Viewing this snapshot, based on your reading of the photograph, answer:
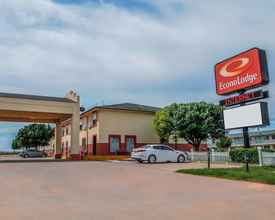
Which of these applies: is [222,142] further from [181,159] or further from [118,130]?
[181,159]

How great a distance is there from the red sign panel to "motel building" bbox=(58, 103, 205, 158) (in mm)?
12801

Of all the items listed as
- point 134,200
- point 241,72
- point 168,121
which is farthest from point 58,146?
point 134,200

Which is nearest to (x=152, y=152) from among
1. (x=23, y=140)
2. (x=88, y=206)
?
(x=88, y=206)

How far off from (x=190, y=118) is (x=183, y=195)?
75.0 ft

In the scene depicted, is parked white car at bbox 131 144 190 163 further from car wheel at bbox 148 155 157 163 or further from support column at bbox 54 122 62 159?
support column at bbox 54 122 62 159

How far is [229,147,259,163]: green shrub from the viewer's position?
21.2 metres

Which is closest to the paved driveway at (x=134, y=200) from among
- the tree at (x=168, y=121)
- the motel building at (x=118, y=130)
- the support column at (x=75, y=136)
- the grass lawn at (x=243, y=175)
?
the grass lawn at (x=243, y=175)

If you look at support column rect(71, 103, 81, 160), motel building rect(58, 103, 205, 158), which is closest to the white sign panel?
motel building rect(58, 103, 205, 158)

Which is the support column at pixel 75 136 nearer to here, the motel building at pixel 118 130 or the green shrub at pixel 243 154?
the motel building at pixel 118 130

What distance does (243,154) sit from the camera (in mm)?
22078

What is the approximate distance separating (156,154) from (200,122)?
10.0 meters

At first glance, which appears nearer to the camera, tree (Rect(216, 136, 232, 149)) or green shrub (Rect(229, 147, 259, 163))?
green shrub (Rect(229, 147, 259, 163))

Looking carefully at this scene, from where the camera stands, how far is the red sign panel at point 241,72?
2171 cm

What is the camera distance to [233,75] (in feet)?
78.7
